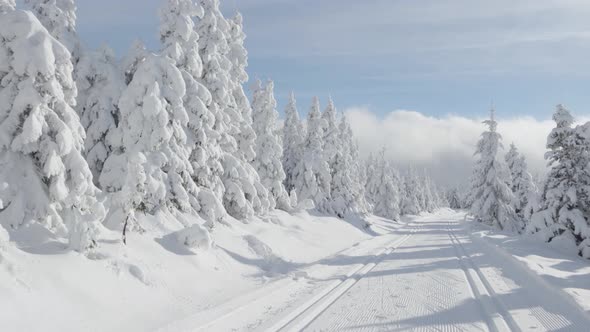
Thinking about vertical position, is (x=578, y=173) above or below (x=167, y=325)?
above

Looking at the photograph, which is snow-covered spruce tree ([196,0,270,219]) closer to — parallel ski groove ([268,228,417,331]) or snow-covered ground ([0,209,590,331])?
snow-covered ground ([0,209,590,331])

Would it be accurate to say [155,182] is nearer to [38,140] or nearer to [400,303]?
[38,140]

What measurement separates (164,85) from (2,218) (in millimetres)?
8556

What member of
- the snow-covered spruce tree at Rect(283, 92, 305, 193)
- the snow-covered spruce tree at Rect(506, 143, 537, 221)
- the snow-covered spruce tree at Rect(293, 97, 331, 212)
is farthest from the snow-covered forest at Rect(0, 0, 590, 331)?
the snow-covered spruce tree at Rect(506, 143, 537, 221)

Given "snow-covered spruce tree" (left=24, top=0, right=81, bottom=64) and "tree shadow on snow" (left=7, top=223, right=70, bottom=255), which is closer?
"tree shadow on snow" (left=7, top=223, right=70, bottom=255)

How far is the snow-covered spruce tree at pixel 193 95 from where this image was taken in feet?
67.5

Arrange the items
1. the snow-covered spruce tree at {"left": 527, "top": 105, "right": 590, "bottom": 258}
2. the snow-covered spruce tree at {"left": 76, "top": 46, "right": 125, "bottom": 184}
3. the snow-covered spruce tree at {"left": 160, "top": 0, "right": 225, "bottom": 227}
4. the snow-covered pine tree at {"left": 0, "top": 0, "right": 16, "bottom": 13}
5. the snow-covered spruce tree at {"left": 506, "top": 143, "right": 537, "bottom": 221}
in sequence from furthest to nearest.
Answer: the snow-covered spruce tree at {"left": 506, "top": 143, "right": 537, "bottom": 221} → the snow-covered spruce tree at {"left": 527, "top": 105, "right": 590, "bottom": 258} → the snow-covered spruce tree at {"left": 160, "top": 0, "right": 225, "bottom": 227} → the snow-covered spruce tree at {"left": 76, "top": 46, "right": 125, "bottom": 184} → the snow-covered pine tree at {"left": 0, "top": 0, "right": 16, "bottom": 13}

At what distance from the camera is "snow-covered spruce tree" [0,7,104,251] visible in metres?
11.1

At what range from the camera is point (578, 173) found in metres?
26.2

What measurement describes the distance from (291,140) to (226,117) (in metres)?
22.5

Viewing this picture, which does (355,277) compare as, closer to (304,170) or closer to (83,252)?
(83,252)

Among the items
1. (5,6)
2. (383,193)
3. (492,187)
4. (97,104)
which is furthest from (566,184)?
(383,193)

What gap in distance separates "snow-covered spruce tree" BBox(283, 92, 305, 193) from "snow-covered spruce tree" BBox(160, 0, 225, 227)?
24962 millimetres

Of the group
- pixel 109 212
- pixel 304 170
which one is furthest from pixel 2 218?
pixel 304 170
